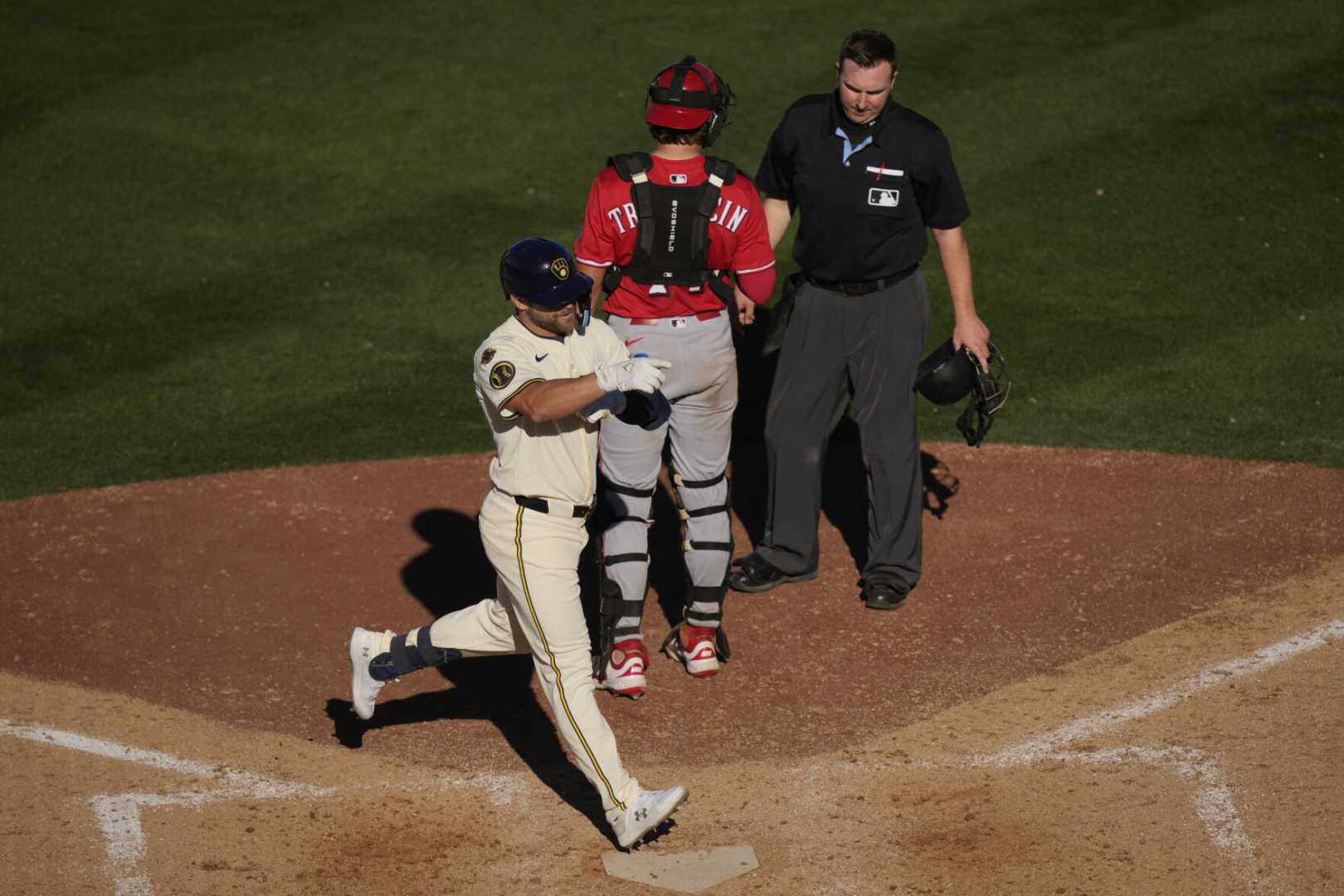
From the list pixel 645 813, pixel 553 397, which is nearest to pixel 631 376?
pixel 553 397

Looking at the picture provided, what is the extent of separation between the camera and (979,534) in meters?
7.64

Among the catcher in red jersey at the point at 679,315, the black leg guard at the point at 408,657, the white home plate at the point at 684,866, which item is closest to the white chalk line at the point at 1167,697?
the white home plate at the point at 684,866

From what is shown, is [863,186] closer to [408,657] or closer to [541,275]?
[541,275]

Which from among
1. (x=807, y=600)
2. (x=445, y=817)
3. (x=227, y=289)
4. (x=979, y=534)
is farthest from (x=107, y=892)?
(x=227, y=289)

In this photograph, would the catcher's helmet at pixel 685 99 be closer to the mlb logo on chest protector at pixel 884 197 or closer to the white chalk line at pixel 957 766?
the mlb logo on chest protector at pixel 884 197

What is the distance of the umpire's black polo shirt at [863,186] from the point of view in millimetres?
6535

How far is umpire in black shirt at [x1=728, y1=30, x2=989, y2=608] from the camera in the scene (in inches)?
258

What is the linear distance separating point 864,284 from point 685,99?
4.75 feet

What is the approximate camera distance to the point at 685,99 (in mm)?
5691

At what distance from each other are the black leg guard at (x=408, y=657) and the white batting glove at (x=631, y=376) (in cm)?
131

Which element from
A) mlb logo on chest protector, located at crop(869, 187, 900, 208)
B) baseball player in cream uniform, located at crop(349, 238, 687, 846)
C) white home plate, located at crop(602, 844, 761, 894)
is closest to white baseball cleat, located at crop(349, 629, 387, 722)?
baseball player in cream uniform, located at crop(349, 238, 687, 846)

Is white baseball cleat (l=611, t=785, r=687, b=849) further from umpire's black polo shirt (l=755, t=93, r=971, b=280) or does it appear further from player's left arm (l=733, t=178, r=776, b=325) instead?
umpire's black polo shirt (l=755, t=93, r=971, b=280)

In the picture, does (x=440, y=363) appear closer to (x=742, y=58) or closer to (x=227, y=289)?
(x=227, y=289)

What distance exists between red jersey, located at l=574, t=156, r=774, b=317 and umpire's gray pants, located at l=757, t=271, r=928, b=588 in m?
0.78
